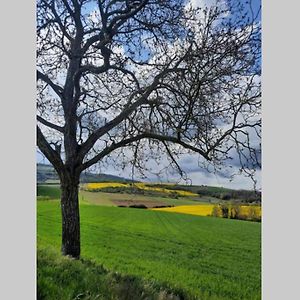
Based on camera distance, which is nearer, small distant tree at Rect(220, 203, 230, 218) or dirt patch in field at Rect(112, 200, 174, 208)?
small distant tree at Rect(220, 203, 230, 218)

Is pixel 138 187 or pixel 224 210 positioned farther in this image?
pixel 138 187

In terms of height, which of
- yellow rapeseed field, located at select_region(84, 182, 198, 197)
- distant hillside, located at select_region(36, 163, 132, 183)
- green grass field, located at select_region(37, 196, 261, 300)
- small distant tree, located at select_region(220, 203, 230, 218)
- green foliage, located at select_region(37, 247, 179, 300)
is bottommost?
green foliage, located at select_region(37, 247, 179, 300)

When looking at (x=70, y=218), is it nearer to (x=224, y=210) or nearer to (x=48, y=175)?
(x=48, y=175)

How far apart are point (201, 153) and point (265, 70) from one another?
2.08 ft

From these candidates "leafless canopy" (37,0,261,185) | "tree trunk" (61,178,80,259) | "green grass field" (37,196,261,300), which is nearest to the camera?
"green grass field" (37,196,261,300)

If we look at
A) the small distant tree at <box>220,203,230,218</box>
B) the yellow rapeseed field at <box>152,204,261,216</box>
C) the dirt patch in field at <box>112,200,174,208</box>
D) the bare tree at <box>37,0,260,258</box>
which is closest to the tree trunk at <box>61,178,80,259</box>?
the bare tree at <box>37,0,260,258</box>

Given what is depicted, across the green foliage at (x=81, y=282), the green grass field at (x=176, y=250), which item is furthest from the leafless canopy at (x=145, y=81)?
the green foliage at (x=81, y=282)

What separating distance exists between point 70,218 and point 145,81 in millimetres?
1025

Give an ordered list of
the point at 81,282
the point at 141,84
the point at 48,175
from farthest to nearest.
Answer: the point at 48,175 < the point at 141,84 < the point at 81,282

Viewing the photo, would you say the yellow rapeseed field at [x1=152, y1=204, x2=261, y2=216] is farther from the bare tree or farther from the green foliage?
the green foliage

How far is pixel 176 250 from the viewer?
319 cm

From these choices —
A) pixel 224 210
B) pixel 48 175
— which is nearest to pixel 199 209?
pixel 224 210

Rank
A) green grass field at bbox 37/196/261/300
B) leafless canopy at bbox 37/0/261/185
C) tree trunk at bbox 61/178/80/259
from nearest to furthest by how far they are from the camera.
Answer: green grass field at bbox 37/196/261/300 → leafless canopy at bbox 37/0/261/185 → tree trunk at bbox 61/178/80/259

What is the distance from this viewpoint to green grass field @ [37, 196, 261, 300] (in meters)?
3.09
